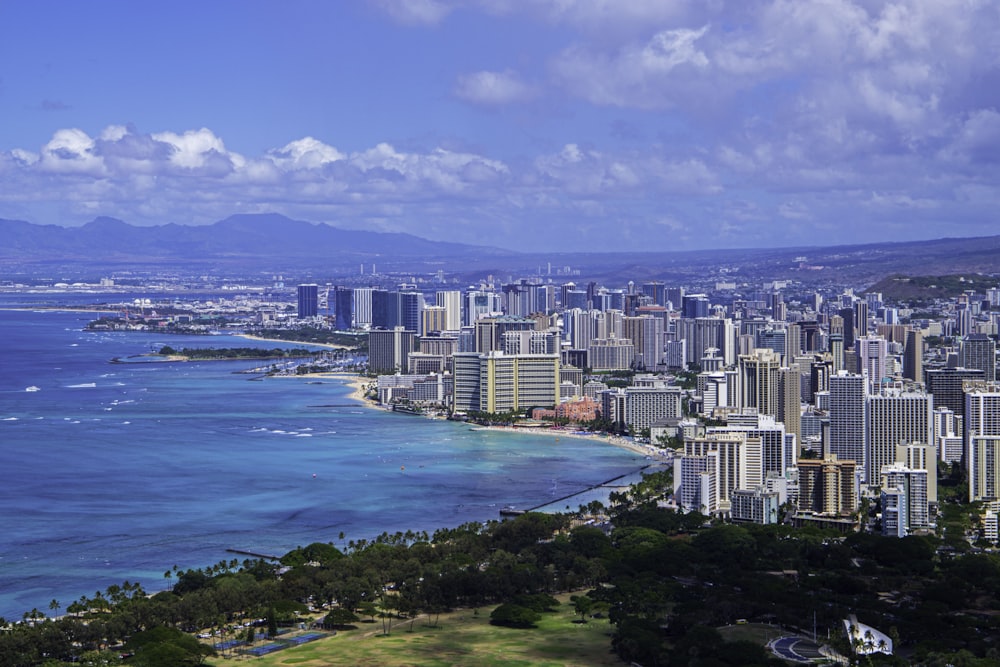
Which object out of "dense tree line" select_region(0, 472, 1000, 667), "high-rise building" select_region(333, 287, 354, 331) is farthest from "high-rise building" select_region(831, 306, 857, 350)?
"dense tree line" select_region(0, 472, 1000, 667)

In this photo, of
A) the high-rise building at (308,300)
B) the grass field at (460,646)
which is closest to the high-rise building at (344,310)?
the high-rise building at (308,300)

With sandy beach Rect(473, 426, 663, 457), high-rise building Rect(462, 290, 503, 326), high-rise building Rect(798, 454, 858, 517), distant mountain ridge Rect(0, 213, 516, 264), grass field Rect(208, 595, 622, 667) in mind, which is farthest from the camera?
distant mountain ridge Rect(0, 213, 516, 264)

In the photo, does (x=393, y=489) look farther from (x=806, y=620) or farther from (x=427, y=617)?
(x=806, y=620)

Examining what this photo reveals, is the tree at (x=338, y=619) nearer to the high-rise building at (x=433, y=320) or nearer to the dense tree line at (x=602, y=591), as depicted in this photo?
the dense tree line at (x=602, y=591)

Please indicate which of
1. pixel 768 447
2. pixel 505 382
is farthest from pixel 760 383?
pixel 768 447

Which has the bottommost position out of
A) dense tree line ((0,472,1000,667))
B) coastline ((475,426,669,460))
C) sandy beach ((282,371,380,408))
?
coastline ((475,426,669,460))

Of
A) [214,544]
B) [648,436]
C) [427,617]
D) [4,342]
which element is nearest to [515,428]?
[648,436]

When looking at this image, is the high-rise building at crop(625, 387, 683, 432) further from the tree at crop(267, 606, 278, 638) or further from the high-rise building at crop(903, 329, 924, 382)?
the tree at crop(267, 606, 278, 638)
